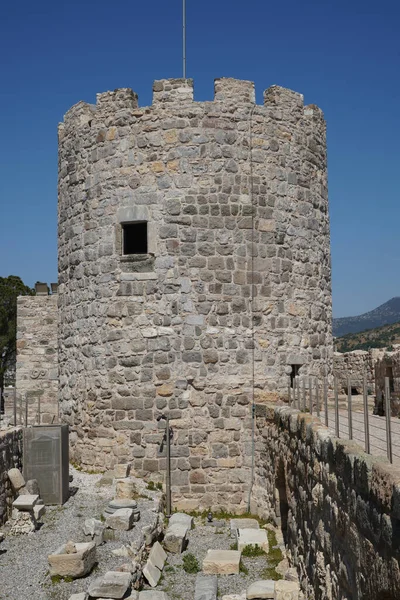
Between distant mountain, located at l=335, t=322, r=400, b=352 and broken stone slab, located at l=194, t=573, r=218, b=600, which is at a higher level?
distant mountain, located at l=335, t=322, r=400, b=352

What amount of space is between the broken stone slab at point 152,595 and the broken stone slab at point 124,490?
2.41 metres

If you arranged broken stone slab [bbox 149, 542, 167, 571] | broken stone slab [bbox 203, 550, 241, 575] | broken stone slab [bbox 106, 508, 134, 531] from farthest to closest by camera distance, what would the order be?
broken stone slab [bbox 106, 508, 134, 531], broken stone slab [bbox 203, 550, 241, 575], broken stone slab [bbox 149, 542, 167, 571]

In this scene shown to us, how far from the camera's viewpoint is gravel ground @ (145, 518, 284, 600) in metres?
8.03

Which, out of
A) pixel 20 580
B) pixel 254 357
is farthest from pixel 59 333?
pixel 20 580

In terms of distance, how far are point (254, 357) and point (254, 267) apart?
158cm

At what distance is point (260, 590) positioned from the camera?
25.2 feet

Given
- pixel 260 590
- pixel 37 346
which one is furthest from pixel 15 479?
pixel 37 346

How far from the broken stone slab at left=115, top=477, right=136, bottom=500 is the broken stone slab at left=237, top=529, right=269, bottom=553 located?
1.78 meters

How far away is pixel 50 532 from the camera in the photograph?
27.9 ft

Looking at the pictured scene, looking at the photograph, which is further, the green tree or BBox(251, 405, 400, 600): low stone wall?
the green tree

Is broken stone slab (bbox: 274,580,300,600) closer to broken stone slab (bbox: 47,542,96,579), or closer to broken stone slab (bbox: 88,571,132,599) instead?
broken stone slab (bbox: 88,571,132,599)

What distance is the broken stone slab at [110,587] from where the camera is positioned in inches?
271

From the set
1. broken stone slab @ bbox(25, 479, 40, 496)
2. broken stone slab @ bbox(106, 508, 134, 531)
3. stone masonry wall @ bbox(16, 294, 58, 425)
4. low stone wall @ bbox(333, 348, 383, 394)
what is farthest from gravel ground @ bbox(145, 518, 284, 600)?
low stone wall @ bbox(333, 348, 383, 394)

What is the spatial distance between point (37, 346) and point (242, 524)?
234 inches
